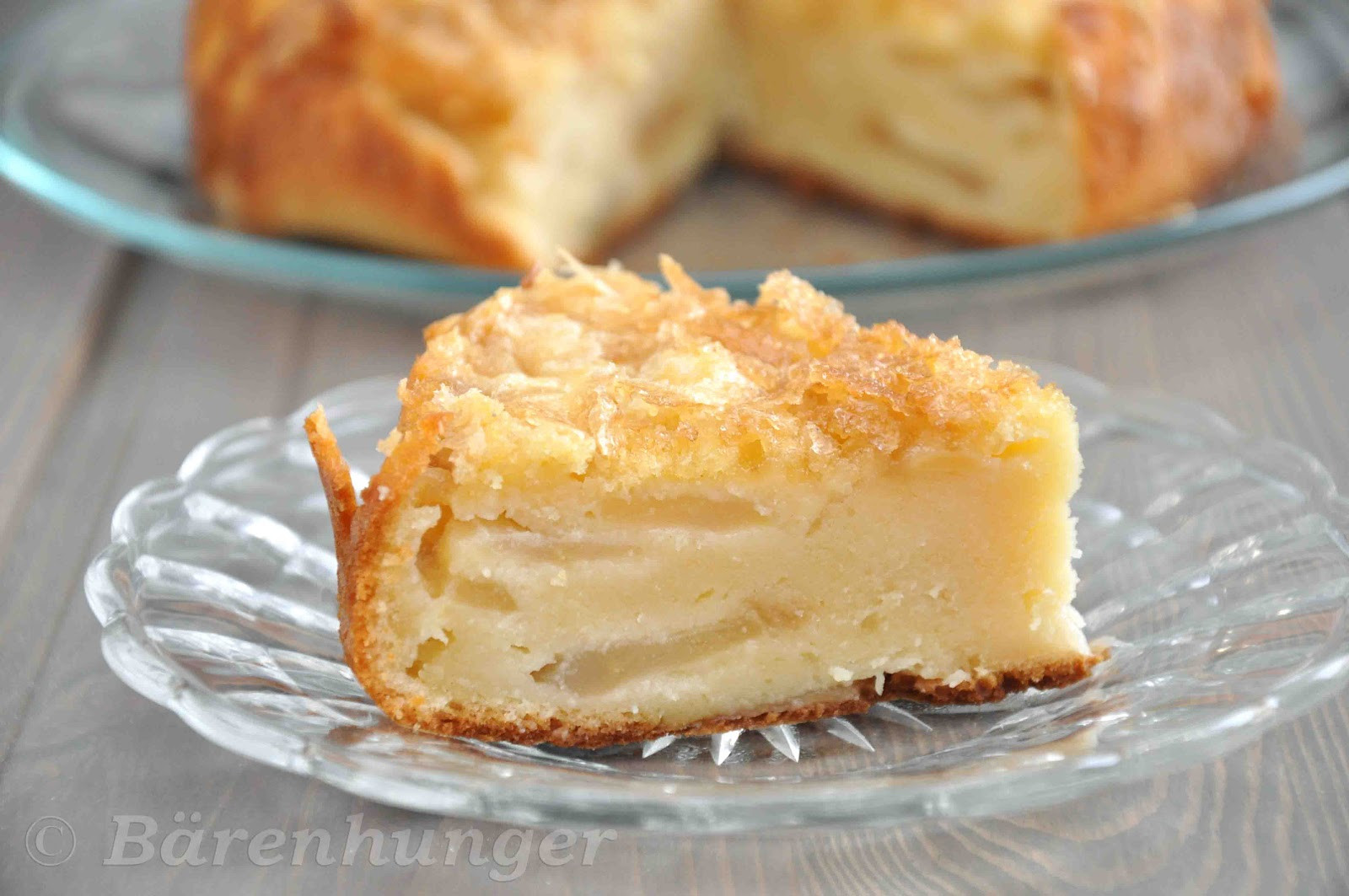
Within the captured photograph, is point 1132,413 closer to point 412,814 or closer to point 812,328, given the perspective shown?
point 812,328

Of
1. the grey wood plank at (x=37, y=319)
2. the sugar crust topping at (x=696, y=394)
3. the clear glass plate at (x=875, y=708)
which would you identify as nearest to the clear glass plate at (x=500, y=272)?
the grey wood plank at (x=37, y=319)

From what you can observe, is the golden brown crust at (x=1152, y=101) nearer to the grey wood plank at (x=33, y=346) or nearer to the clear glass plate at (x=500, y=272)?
the clear glass plate at (x=500, y=272)

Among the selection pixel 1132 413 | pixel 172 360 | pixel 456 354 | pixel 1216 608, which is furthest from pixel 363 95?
pixel 1216 608

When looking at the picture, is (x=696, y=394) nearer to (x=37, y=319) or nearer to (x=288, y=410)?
(x=288, y=410)

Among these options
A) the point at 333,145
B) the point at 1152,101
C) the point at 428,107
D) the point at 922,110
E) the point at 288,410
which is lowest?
the point at 288,410

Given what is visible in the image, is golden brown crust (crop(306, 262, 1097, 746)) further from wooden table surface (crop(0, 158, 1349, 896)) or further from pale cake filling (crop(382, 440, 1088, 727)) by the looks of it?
wooden table surface (crop(0, 158, 1349, 896))

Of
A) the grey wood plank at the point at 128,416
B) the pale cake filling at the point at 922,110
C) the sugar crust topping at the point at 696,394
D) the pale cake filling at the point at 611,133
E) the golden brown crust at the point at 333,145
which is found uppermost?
the pale cake filling at the point at 922,110

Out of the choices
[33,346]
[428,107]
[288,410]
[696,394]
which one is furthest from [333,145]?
[696,394]
